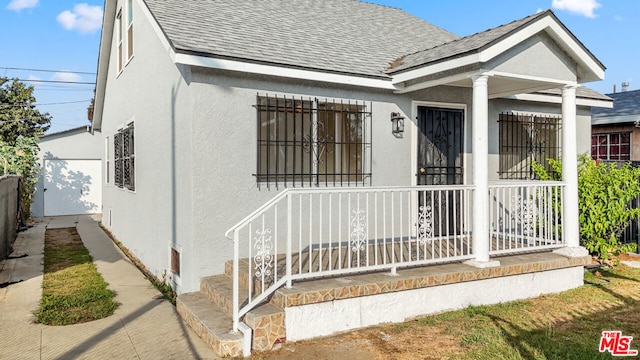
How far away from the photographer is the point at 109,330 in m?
4.54

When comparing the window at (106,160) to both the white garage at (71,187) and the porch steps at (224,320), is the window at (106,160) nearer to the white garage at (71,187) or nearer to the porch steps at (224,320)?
the white garage at (71,187)

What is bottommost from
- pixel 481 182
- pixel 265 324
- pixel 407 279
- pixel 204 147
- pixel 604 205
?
→ pixel 265 324

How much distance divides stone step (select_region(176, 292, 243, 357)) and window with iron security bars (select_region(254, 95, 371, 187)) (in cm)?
178

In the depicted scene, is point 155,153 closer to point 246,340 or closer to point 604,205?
point 246,340

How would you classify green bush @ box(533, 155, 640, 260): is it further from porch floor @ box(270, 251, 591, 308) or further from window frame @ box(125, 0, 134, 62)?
window frame @ box(125, 0, 134, 62)

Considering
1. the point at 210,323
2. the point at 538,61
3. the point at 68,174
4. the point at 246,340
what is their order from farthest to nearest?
the point at 68,174 < the point at 538,61 < the point at 210,323 < the point at 246,340

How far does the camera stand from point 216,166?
216 inches

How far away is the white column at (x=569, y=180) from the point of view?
6215 mm

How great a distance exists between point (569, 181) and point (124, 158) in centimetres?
842

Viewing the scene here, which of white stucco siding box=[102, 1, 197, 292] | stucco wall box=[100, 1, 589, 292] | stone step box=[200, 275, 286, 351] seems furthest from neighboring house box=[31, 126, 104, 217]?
stone step box=[200, 275, 286, 351]

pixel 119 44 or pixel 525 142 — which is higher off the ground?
pixel 119 44

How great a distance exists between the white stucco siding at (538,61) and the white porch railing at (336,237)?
1.52 meters

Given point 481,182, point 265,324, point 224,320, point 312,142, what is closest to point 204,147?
point 312,142

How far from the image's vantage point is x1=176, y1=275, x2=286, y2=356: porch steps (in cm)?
393
